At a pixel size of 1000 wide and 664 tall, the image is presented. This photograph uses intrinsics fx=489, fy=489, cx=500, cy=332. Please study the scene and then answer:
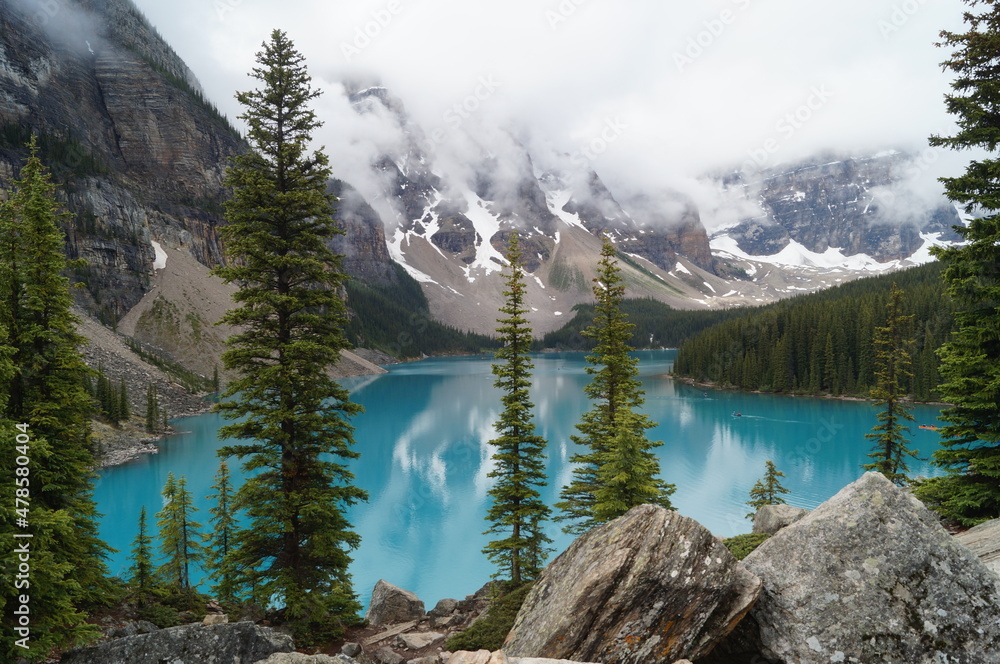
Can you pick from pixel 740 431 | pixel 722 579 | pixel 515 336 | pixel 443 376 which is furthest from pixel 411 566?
pixel 443 376

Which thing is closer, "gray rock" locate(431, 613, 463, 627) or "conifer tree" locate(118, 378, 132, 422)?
"gray rock" locate(431, 613, 463, 627)

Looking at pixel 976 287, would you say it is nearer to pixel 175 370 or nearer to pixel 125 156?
pixel 175 370

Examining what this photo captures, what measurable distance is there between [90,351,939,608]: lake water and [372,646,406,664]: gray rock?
16.4m

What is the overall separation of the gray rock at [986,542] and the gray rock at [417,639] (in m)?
11.6

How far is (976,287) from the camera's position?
39.4 feet

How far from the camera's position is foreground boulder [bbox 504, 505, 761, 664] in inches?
260

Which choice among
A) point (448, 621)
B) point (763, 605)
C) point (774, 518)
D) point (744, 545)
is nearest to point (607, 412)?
point (774, 518)

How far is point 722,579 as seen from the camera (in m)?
6.81

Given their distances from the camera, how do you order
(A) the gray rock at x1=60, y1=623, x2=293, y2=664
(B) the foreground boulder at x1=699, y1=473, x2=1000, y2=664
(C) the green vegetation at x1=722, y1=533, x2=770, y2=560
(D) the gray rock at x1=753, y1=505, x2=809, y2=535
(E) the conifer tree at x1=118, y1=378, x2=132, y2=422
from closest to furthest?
(B) the foreground boulder at x1=699, y1=473, x2=1000, y2=664 < (A) the gray rock at x1=60, y1=623, x2=293, y2=664 < (C) the green vegetation at x1=722, y1=533, x2=770, y2=560 < (D) the gray rock at x1=753, y1=505, x2=809, y2=535 < (E) the conifer tree at x1=118, y1=378, x2=132, y2=422

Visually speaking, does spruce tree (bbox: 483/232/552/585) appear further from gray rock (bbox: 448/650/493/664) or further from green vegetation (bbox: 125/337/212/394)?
green vegetation (bbox: 125/337/212/394)

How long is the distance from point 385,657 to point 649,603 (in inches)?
269

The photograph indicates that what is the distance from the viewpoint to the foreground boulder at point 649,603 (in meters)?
6.60

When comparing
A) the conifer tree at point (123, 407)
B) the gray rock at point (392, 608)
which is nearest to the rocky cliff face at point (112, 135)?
the conifer tree at point (123, 407)

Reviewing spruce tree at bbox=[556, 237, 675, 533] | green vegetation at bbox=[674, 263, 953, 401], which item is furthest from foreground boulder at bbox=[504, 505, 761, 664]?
green vegetation at bbox=[674, 263, 953, 401]
